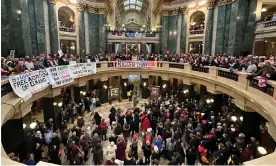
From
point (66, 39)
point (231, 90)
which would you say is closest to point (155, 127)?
point (231, 90)

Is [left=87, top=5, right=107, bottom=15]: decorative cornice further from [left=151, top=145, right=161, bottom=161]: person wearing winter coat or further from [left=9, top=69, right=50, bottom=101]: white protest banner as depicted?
[left=151, top=145, right=161, bottom=161]: person wearing winter coat

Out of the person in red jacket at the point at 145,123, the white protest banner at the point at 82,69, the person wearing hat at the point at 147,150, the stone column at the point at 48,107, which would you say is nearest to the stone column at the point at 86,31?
the white protest banner at the point at 82,69

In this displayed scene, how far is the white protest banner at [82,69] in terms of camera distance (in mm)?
13434

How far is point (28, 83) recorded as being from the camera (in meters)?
8.40

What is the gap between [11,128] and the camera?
8.08m

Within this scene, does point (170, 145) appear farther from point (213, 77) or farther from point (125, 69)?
point (125, 69)

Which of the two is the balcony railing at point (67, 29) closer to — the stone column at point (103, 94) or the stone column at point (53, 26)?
the stone column at point (53, 26)

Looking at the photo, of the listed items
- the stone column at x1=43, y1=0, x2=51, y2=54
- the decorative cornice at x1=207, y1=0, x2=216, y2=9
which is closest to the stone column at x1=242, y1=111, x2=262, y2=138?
the decorative cornice at x1=207, y1=0, x2=216, y2=9

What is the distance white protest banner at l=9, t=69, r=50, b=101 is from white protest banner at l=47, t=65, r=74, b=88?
761 millimetres

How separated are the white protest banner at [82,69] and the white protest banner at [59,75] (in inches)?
22.3

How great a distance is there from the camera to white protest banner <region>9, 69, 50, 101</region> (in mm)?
7646

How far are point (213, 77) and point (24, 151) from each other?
11426 millimetres

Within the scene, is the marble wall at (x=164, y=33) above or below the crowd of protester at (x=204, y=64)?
above

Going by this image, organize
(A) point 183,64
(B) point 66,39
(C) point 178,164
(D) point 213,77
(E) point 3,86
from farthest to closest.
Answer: (B) point 66,39 → (A) point 183,64 → (D) point 213,77 → (C) point 178,164 → (E) point 3,86
